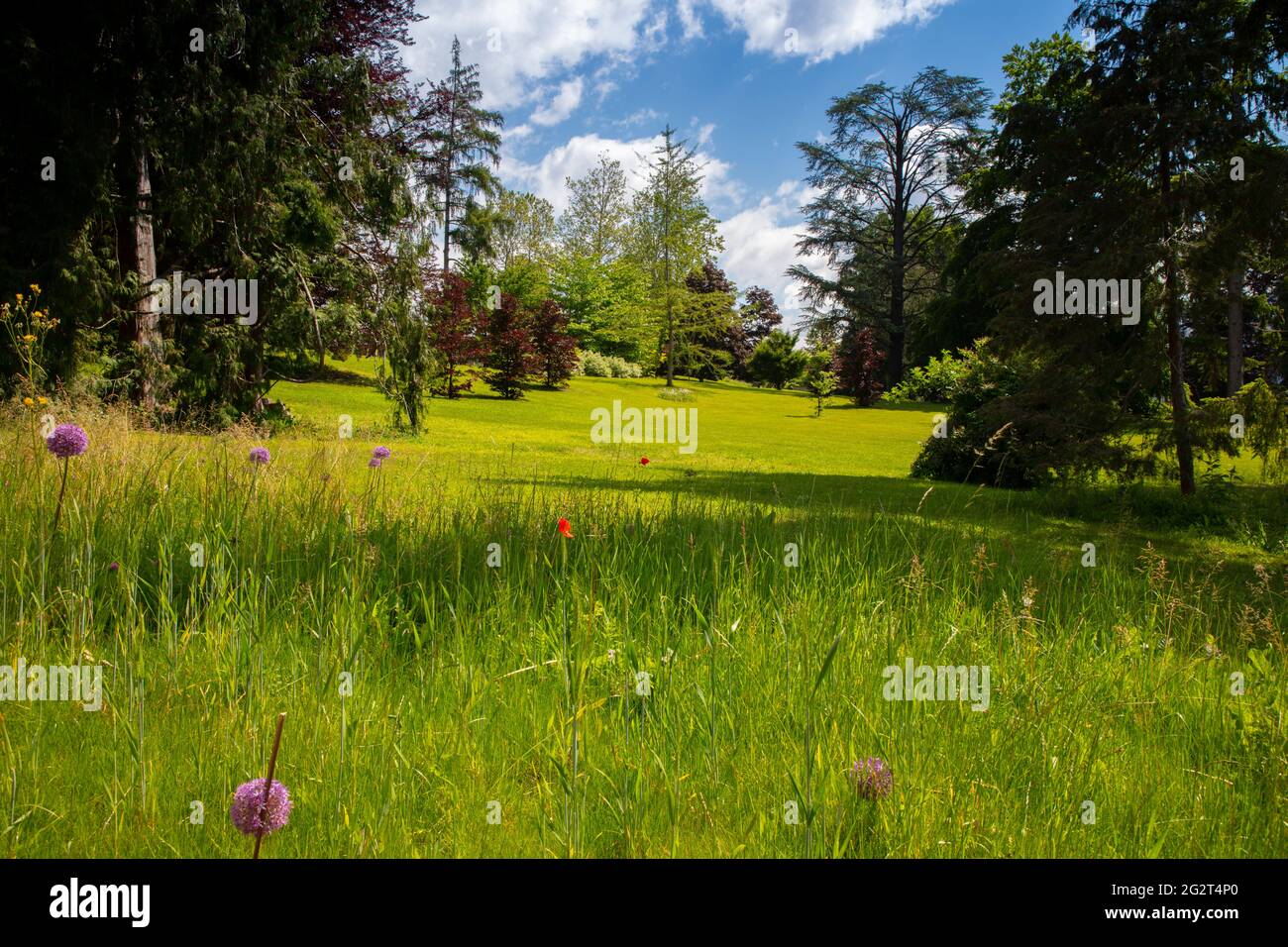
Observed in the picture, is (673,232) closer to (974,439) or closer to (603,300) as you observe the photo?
(603,300)

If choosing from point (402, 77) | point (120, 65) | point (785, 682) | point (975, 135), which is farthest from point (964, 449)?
point (975, 135)

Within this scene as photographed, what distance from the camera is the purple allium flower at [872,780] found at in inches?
70.3

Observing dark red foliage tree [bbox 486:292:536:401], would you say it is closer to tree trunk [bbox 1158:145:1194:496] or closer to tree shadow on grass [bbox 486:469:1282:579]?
tree shadow on grass [bbox 486:469:1282:579]

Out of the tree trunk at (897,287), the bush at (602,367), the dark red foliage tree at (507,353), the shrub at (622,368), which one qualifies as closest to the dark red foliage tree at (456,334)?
the dark red foliage tree at (507,353)

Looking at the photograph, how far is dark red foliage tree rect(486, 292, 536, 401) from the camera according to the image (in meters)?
26.1

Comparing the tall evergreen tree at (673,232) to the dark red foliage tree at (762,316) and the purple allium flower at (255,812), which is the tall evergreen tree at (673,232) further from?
the purple allium flower at (255,812)

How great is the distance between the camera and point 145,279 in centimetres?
1245

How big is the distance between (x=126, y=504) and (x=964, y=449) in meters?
12.2

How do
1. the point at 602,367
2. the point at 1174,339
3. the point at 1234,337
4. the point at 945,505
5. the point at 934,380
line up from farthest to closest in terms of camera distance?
the point at 602,367
the point at 934,380
the point at 1234,337
the point at 1174,339
the point at 945,505

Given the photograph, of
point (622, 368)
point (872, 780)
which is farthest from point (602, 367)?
point (872, 780)

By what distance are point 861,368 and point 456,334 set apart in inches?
734

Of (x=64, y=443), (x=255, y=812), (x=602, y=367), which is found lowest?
(x=255, y=812)

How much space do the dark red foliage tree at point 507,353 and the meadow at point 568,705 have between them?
2200 cm

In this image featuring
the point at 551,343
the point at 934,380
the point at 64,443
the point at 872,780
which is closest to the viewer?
the point at 872,780
